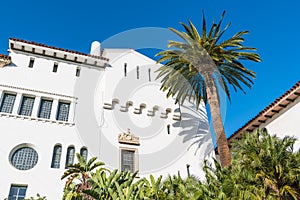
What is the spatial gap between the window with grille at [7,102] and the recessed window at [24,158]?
11.2 feet

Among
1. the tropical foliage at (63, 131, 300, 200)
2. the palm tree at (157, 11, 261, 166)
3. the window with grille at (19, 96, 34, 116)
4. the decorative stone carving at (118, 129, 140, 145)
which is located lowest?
the tropical foliage at (63, 131, 300, 200)

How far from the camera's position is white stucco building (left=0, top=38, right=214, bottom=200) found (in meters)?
17.8

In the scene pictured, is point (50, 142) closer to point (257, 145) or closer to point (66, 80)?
point (66, 80)

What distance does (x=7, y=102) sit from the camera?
19500 millimetres

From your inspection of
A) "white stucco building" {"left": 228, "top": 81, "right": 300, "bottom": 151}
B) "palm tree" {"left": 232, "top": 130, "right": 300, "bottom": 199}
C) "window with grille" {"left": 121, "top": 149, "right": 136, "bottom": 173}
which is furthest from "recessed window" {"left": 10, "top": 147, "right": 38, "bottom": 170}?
"white stucco building" {"left": 228, "top": 81, "right": 300, "bottom": 151}

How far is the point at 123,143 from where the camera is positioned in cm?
2114

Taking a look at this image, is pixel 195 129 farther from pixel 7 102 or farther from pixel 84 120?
pixel 7 102

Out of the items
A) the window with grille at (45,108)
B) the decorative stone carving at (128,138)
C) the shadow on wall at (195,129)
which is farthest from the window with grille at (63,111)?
the shadow on wall at (195,129)

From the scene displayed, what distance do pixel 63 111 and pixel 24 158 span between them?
15.9 ft

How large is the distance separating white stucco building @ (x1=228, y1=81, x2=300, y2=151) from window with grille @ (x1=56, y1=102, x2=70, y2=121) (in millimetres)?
16063

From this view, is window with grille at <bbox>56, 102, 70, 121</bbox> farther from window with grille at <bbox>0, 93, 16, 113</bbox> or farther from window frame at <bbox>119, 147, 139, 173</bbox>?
window frame at <bbox>119, 147, 139, 173</bbox>

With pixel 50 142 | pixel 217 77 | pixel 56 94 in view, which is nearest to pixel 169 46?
pixel 217 77

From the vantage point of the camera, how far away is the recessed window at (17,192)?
1627 centimetres

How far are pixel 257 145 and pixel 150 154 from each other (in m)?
9.90
